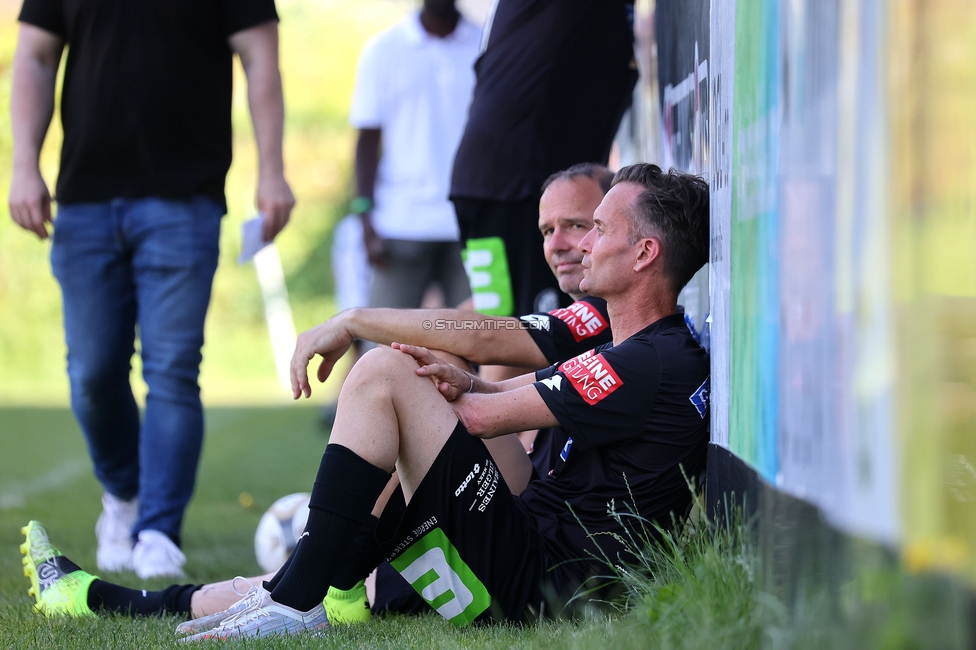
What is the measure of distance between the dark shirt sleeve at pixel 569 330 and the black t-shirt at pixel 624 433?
0.42 meters

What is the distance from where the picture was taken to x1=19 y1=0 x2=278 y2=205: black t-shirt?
12.7 ft

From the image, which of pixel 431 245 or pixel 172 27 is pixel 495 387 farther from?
pixel 431 245

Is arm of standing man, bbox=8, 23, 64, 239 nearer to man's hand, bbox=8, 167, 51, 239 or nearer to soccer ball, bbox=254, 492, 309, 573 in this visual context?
man's hand, bbox=8, 167, 51, 239

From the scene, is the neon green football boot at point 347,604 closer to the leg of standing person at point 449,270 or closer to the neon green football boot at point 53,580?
the neon green football boot at point 53,580

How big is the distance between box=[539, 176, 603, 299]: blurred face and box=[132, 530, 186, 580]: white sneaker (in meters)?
1.63

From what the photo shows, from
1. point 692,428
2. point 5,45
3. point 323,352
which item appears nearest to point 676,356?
point 692,428

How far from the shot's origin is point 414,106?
5.77m

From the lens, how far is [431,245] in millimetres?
5605

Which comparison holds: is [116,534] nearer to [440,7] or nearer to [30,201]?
[30,201]

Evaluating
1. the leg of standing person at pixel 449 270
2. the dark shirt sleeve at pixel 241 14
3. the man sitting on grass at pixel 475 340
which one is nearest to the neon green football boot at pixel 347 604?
the man sitting on grass at pixel 475 340

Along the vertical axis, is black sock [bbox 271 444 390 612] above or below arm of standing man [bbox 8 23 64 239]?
below

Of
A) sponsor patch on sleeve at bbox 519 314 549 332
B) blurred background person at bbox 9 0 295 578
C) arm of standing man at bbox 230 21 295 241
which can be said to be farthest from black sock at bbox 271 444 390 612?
arm of standing man at bbox 230 21 295 241

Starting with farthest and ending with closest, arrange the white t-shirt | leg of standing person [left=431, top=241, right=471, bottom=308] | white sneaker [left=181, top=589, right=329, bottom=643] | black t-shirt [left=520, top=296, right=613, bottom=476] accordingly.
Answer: the white t-shirt → leg of standing person [left=431, top=241, right=471, bottom=308] → black t-shirt [left=520, top=296, right=613, bottom=476] → white sneaker [left=181, top=589, right=329, bottom=643]

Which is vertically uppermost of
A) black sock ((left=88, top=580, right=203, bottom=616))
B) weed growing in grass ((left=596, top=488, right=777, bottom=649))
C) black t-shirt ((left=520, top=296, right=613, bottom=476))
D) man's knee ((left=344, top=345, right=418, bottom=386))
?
man's knee ((left=344, top=345, right=418, bottom=386))
